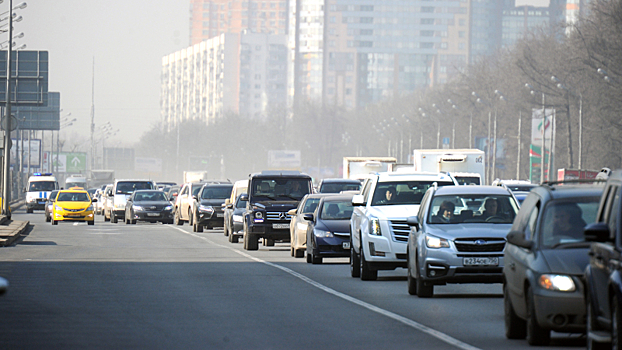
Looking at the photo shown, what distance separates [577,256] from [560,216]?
0.64 meters

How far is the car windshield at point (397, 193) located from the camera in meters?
20.2

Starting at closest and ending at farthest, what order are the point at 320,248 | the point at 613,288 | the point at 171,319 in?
the point at 613,288
the point at 171,319
the point at 320,248

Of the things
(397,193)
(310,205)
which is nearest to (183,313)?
(397,193)

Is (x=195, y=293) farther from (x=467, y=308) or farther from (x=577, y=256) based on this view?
(x=577, y=256)

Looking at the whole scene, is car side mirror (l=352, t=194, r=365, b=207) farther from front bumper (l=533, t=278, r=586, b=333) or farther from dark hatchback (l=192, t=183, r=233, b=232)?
dark hatchback (l=192, t=183, r=233, b=232)

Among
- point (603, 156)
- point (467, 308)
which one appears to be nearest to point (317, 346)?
point (467, 308)

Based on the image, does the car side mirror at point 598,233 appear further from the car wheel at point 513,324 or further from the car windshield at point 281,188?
the car windshield at point 281,188

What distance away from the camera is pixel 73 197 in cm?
5184

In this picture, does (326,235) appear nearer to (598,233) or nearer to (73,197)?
(598,233)

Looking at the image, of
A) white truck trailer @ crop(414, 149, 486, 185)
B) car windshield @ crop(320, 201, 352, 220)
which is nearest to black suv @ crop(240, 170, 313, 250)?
car windshield @ crop(320, 201, 352, 220)

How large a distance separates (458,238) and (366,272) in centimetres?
391

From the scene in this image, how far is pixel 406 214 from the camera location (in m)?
19.2

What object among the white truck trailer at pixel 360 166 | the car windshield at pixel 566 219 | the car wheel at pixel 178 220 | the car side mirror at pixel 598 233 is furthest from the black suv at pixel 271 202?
the white truck trailer at pixel 360 166

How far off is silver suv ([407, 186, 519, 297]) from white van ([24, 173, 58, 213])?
190 feet
